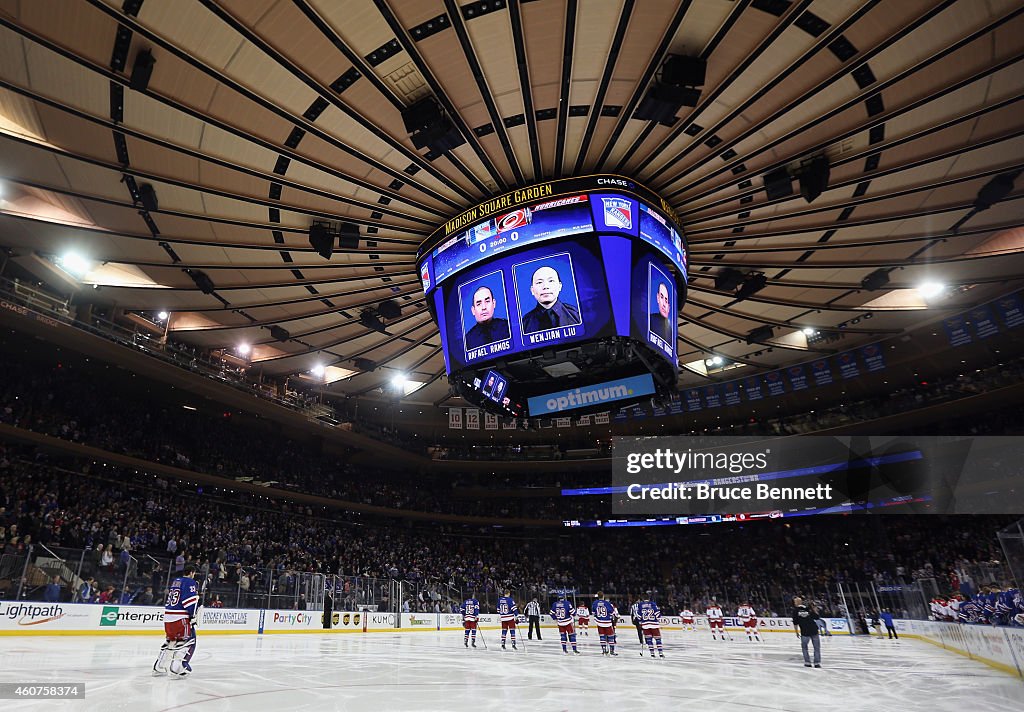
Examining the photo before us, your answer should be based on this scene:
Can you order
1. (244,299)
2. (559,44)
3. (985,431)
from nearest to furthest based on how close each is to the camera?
(559,44), (244,299), (985,431)

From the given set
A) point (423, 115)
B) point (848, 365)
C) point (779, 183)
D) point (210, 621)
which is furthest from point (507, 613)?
point (848, 365)

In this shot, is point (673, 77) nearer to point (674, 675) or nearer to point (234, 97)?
point (234, 97)

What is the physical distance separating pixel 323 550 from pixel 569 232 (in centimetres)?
2760

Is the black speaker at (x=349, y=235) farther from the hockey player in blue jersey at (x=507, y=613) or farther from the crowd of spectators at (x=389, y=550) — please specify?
the hockey player in blue jersey at (x=507, y=613)

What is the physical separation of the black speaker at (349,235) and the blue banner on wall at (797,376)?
1071 inches

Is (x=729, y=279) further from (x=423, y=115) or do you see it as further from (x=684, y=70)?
(x=423, y=115)

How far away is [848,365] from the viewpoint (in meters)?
32.0

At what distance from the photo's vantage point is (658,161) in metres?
15.5

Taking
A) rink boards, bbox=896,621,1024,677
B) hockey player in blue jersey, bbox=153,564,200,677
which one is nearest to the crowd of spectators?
rink boards, bbox=896,621,1024,677

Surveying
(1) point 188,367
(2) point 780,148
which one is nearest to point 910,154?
(2) point 780,148

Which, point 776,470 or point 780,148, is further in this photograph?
point 776,470

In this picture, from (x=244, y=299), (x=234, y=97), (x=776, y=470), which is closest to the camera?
(x=234, y=97)

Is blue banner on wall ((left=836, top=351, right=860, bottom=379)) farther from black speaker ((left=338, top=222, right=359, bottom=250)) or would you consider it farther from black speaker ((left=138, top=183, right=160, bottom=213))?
black speaker ((left=138, top=183, right=160, bottom=213))

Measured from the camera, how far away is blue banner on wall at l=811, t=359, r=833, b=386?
108 feet
